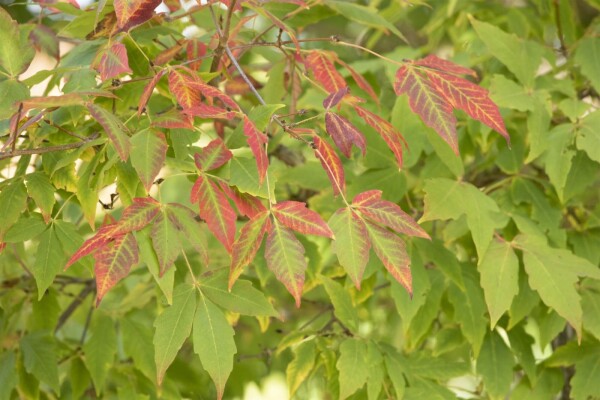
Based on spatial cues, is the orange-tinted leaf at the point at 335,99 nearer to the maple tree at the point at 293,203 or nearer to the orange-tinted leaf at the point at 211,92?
the maple tree at the point at 293,203

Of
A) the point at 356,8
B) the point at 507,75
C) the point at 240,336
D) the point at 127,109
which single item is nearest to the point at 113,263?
the point at 127,109

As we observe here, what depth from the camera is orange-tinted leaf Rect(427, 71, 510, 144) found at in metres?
1.07

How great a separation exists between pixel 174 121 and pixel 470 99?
39 cm

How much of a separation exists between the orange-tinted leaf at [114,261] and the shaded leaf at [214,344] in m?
0.14

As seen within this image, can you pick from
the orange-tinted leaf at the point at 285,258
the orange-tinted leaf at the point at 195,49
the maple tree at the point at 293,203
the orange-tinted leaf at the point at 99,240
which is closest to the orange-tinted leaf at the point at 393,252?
the maple tree at the point at 293,203

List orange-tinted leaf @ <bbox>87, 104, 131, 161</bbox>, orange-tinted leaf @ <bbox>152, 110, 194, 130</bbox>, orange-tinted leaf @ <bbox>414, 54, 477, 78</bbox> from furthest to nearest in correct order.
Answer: orange-tinted leaf @ <bbox>414, 54, 477, 78</bbox> < orange-tinted leaf @ <bbox>152, 110, 194, 130</bbox> < orange-tinted leaf @ <bbox>87, 104, 131, 161</bbox>

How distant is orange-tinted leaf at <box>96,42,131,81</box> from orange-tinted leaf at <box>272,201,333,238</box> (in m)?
0.24

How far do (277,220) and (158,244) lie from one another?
15cm

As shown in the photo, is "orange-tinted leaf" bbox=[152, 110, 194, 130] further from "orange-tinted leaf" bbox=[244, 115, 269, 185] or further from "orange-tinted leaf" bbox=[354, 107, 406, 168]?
"orange-tinted leaf" bbox=[354, 107, 406, 168]

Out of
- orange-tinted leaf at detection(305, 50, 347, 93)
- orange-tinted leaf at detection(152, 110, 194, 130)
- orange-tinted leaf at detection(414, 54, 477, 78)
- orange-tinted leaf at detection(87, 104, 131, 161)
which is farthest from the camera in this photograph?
orange-tinted leaf at detection(305, 50, 347, 93)

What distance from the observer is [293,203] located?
0.98 metres

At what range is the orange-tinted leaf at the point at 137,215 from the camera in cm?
97

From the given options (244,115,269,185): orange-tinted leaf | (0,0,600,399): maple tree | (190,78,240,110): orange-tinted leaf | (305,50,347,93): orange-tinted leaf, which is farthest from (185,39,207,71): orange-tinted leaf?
(244,115,269,185): orange-tinted leaf

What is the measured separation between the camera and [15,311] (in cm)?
150
